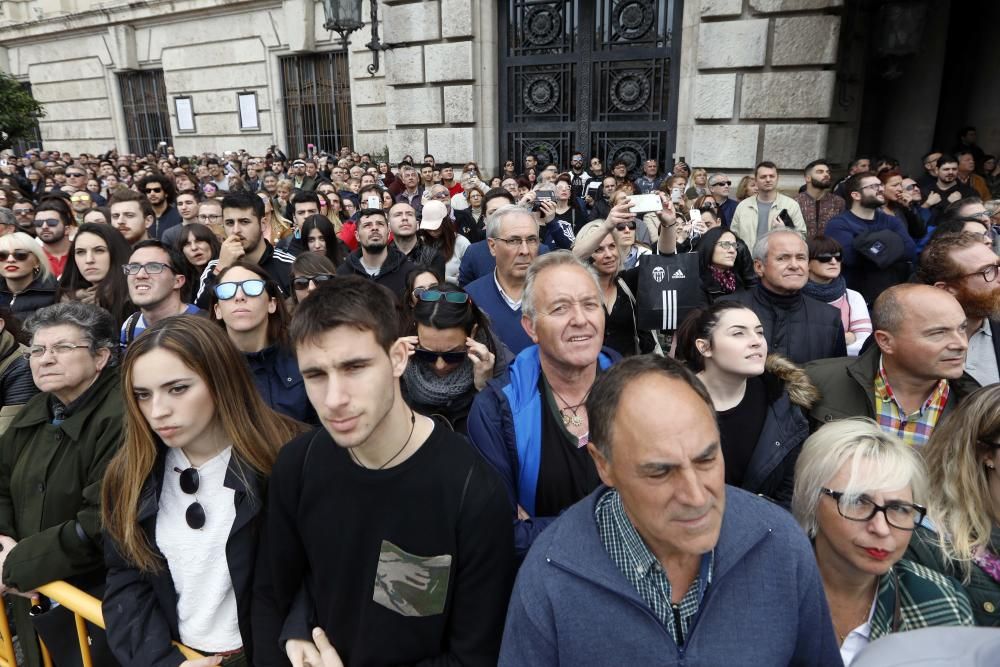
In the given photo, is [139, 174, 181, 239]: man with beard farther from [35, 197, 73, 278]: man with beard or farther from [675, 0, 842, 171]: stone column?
[675, 0, 842, 171]: stone column

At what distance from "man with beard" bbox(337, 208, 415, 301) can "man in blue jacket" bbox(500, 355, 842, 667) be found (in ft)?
12.4

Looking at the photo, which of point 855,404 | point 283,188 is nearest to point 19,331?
point 855,404

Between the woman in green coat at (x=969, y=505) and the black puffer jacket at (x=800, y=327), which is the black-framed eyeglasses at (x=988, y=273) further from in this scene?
the woman in green coat at (x=969, y=505)

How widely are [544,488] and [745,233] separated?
5.47 meters

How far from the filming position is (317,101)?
1658 cm

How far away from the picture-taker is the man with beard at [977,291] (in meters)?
3.06

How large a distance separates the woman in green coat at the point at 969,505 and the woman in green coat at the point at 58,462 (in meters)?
2.93

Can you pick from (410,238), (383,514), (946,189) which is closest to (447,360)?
(383,514)

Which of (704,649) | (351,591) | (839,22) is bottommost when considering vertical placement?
(351,591)

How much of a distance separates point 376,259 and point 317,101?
13.3m

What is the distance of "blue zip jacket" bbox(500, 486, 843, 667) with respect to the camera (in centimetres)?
134

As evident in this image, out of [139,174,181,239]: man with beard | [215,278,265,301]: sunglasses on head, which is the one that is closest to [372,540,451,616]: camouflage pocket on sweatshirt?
[215,278,265,301]: sunglasses on head

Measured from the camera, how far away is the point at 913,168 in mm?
10477

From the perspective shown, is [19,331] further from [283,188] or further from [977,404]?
[283,188]
